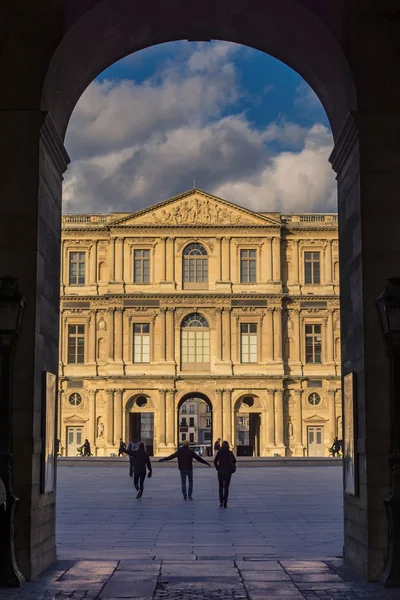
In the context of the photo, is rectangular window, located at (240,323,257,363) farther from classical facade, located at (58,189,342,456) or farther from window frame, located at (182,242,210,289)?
window frame, located at (182,242,210,289)

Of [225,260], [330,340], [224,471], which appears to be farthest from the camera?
[330,340]

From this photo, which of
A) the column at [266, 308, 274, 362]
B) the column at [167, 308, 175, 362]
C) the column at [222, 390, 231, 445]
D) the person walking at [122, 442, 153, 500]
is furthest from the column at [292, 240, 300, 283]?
the person walking at [122, 442, 153, 500]

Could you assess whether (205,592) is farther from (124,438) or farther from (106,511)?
(124,438)

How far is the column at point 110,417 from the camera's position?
51.0 metres

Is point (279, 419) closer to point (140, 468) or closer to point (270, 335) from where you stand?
point (270, 335)

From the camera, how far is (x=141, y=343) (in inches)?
2064

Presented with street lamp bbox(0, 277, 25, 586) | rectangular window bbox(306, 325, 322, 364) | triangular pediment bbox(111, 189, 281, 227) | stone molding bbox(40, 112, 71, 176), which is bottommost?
street lamp bbox(0, 277, 25, 586)

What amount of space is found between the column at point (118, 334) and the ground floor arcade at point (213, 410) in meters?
1.57

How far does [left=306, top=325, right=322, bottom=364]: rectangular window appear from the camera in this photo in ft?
173

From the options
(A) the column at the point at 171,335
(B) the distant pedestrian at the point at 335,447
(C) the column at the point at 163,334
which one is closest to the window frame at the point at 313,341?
(B) the distant pedestrian at the point at 335,447

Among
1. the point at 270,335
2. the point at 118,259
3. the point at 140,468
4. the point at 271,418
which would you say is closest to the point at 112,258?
the point at 118,259

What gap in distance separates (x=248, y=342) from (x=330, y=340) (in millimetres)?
4938

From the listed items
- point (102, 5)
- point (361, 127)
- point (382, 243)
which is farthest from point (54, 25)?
point (382, 243)

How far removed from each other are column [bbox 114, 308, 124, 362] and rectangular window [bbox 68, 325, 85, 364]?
2.36 metres
